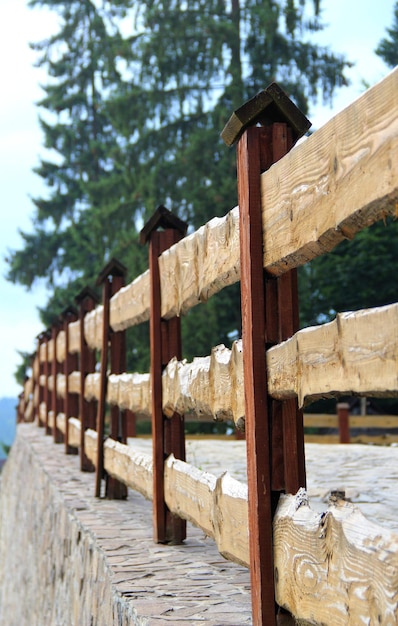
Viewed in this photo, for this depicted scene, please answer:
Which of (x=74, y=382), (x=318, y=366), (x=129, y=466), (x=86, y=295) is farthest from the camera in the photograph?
(x=74, y=382)

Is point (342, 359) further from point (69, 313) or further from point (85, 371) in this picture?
point (69, 313)

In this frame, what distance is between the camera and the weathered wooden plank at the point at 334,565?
1881mm

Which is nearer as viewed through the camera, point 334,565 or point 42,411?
point 334,565

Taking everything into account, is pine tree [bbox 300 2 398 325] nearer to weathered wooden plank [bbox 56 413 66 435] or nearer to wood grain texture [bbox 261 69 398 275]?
weathered wooden plank [bbox 56 413 66 435]

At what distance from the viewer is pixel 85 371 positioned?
7.66m

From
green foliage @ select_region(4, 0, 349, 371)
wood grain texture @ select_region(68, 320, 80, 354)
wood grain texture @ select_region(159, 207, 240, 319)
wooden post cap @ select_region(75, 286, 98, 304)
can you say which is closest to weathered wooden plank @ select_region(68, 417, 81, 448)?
wood grain texture @ select_region(68, 320, 80, 354)

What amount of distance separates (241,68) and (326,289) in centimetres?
646

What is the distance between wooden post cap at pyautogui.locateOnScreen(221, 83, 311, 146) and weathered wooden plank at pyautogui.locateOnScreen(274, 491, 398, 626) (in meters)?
1.09

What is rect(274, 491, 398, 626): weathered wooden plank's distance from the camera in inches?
74.0

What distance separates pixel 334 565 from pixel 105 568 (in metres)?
1.87

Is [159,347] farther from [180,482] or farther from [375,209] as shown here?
[375,209]

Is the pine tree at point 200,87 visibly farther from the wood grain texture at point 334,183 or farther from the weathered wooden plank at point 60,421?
the wood grain texture at point 334,183

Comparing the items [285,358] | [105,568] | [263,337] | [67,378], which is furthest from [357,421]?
[285,358]

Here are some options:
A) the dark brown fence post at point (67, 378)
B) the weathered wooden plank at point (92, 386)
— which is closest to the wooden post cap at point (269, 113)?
the weathered wooden plank at point (92, 386)
